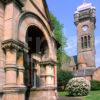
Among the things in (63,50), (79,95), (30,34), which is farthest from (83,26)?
(30,34)

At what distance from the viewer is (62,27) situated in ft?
141

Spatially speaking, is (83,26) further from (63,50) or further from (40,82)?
(40,82)

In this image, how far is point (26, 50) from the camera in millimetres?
10953

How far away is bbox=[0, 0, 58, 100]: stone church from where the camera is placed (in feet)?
32.2

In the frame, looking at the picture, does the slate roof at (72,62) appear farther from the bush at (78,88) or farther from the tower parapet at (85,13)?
the bush at (78,88)

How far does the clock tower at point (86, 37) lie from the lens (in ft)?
274

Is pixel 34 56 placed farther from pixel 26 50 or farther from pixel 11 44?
pixel 11 44

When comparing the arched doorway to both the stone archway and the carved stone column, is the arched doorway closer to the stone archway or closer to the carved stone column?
the stone archway

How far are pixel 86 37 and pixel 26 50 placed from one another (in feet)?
248

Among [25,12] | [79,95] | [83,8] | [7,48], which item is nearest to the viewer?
[7,48]

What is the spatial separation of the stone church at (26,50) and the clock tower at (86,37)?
6784 cm

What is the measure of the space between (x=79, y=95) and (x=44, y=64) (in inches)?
518

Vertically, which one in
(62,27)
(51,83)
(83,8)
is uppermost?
(83,8)

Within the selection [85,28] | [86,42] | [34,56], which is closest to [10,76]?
[34,56]
